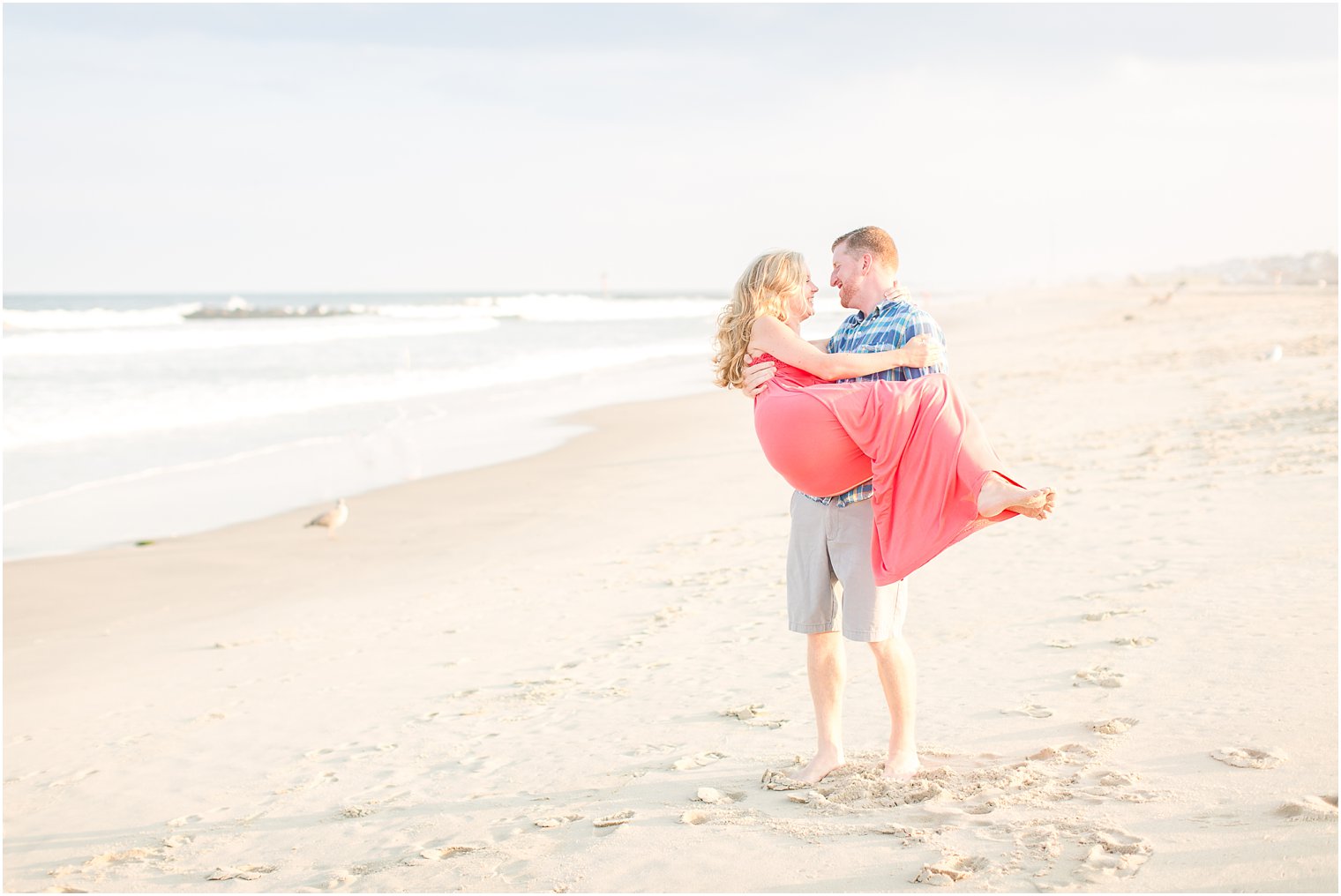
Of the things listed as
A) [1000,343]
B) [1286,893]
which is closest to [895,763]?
[1286,893]

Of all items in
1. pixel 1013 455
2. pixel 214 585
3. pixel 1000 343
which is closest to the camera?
pixel 214 585

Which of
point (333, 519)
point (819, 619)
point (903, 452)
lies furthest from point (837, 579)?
point (333, 519)

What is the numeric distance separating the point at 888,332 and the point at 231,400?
18231 millimetres

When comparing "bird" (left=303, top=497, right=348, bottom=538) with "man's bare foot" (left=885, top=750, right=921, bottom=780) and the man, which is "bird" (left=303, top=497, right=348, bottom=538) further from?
"man's bare foot" (left=885, top=750, right=921, bottom=780)

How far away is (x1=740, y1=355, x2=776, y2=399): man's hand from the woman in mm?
64

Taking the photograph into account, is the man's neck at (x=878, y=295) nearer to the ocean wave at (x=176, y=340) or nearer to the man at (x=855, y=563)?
the man at (x=855, y=563)

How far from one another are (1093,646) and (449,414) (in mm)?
14412

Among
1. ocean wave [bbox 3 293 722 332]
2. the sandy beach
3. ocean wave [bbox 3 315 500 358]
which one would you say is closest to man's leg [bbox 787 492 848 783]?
the sandy beach

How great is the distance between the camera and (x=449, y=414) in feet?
60.5

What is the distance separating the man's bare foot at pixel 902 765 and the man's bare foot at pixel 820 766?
0.18 m

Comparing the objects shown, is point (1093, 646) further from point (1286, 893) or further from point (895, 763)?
point (1286, 893)

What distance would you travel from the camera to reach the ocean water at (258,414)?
1157 centimetres

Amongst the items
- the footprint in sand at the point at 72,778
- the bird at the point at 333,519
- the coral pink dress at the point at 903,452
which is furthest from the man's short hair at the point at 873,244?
the bird at the point at 333,519

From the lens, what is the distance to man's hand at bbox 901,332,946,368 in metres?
3.68
